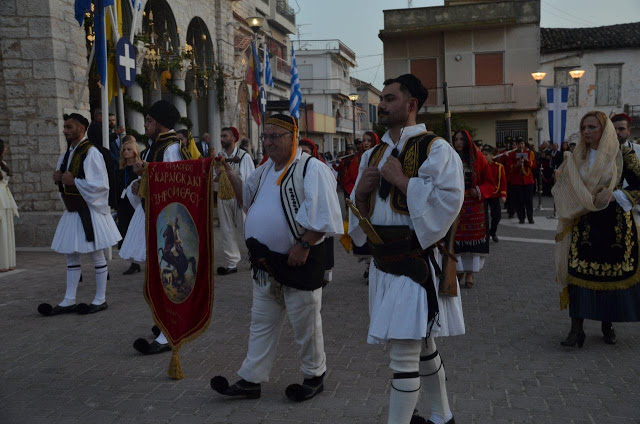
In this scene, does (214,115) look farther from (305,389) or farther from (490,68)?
(490,68)

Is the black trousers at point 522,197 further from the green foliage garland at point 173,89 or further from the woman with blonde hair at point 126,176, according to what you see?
the green foliage garland at point 173,89

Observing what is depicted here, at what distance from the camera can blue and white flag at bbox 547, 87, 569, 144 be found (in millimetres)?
16062

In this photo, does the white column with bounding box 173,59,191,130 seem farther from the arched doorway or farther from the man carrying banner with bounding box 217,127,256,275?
the man carrying banner with bounding box 217,127,256,275

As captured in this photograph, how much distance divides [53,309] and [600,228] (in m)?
5.66

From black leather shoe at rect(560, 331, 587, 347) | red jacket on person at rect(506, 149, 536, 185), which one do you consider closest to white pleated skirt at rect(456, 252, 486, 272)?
black leather shoe at rect(560, 331, 587, 347)

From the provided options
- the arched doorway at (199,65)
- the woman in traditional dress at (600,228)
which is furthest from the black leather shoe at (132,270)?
the arched doorway at (199,65)

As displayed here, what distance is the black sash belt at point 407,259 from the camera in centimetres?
317

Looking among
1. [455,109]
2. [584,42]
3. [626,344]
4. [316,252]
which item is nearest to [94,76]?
[316,252]

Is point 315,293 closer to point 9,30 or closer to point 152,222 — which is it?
point 152,222

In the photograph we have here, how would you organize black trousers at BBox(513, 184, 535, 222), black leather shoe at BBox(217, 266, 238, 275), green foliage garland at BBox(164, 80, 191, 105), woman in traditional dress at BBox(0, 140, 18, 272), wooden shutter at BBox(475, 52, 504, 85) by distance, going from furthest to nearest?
wooden shutter at BBox(475, 52, 504, 85)
green foliage garland at BBox(164, 80, 191, 105)
black trousers at BBox(513, 184, 535, 222)
woman in traditional dress at BBox(0, 140, 18, 272)
black leather shoe at BBox(217, 266, 238, 275)

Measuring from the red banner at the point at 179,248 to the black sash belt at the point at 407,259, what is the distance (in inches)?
66.0

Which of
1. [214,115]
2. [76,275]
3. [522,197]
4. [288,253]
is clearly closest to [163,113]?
[288,253]

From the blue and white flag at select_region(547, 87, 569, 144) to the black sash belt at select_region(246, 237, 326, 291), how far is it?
13.9 metres

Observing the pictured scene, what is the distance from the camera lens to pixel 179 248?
15.1 feet
